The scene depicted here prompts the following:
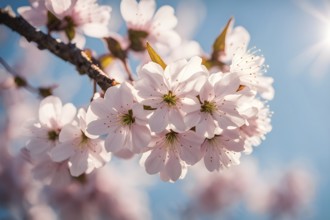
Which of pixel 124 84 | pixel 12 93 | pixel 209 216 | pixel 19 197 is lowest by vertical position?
pixel 209 216

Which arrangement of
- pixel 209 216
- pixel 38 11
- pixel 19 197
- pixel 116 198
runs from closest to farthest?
pixel 38 11, pixel 19 197, pixel 116 198, pixel 209 216

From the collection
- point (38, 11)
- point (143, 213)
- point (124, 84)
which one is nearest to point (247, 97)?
point (124, 84)

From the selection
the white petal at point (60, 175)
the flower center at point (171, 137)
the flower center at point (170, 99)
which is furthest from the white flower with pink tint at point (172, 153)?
the white petal at point (60, 175)

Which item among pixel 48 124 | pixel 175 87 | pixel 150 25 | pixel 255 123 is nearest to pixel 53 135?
pixel 48 124

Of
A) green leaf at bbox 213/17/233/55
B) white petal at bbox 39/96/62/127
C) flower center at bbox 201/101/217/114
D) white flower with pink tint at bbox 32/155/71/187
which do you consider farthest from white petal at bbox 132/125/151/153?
green leaf at bbox 213/17/233/55

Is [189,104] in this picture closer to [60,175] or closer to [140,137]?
[140,137]

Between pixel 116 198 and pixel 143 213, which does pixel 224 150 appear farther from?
pixel 143 213
